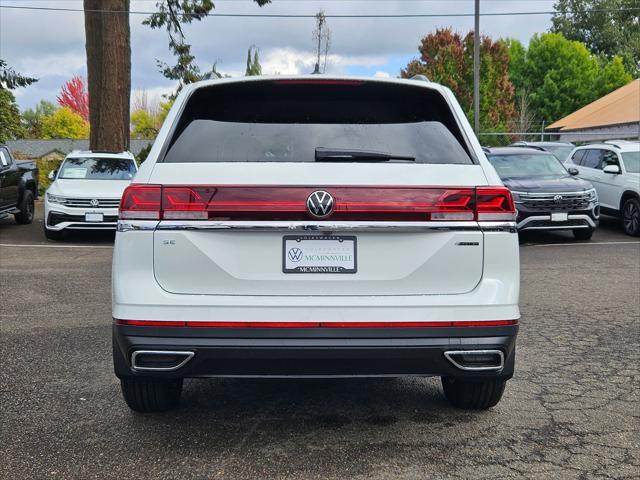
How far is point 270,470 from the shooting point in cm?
363

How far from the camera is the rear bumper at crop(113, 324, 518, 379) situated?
348 cm

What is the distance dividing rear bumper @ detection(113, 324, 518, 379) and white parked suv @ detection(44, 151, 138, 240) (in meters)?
10.0

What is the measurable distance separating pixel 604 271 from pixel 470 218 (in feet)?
24.5

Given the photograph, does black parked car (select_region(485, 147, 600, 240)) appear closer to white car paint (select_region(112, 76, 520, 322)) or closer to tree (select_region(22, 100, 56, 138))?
white car paint (select_region(112, 76, 520, 322))

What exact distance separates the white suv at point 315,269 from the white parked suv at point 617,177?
12256 mm

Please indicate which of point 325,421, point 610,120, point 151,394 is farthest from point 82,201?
point 610,120

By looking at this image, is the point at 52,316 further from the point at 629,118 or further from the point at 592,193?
the point at 629,118

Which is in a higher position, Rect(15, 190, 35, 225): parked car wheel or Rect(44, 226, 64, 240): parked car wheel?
Rect(15, 190, 35, 225): parked car wheel

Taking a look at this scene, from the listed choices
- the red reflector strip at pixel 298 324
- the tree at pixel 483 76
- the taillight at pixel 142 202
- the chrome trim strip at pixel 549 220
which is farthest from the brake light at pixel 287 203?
the tree at pixel 483 76

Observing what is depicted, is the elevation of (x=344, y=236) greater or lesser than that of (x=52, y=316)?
greater

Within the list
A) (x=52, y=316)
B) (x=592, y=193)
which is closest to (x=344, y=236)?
(x=52, y=316)

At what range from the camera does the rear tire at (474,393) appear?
430cm

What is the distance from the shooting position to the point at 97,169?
14.7m

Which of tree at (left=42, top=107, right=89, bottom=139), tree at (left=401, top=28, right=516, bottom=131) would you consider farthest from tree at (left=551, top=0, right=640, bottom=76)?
tree at (left=42, top=107, right=89, bottom=139)
